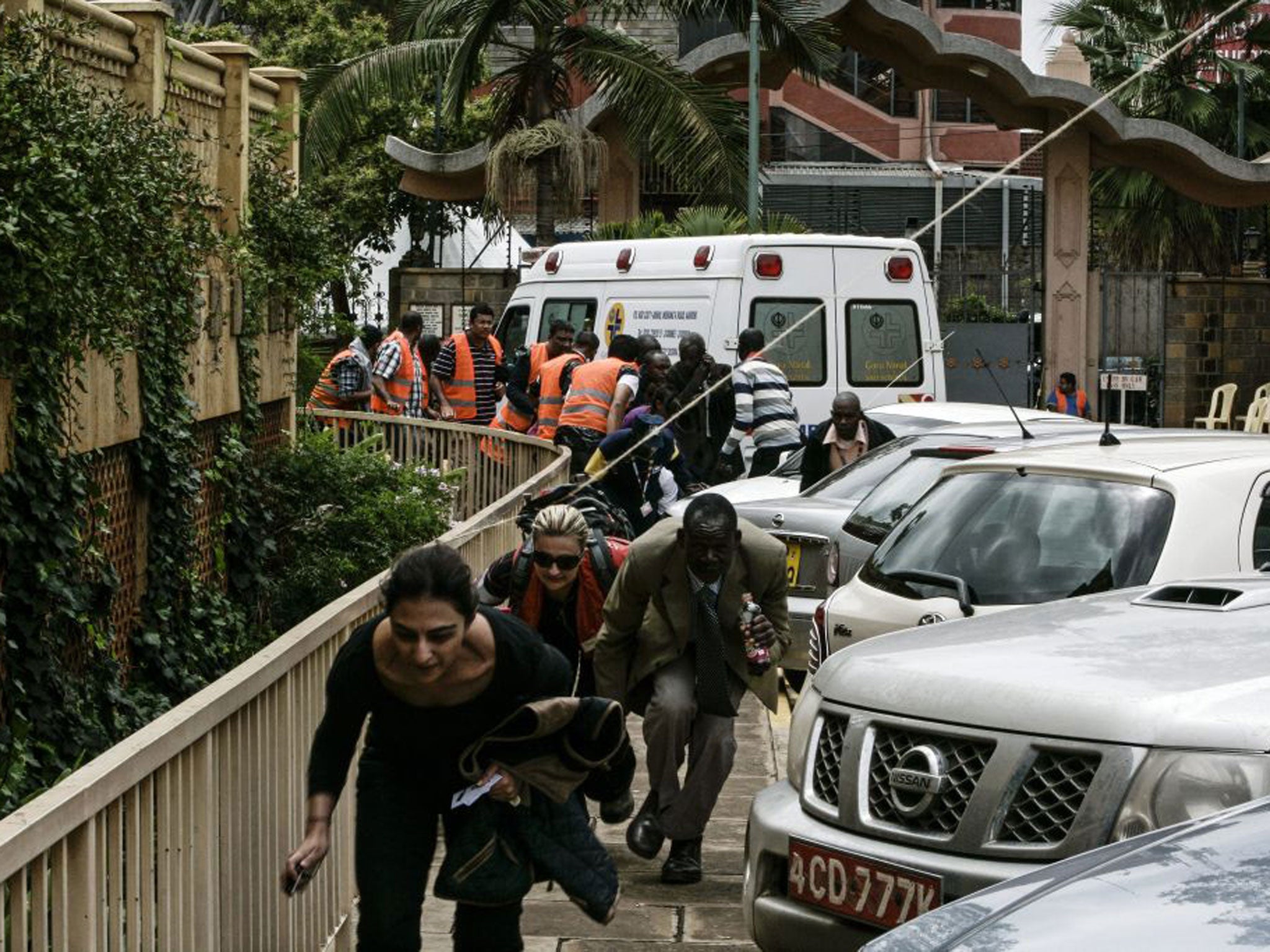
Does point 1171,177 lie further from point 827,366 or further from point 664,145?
point 827,366

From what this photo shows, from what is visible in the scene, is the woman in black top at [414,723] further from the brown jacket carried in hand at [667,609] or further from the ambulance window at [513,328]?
the ambulance window at [513,328]

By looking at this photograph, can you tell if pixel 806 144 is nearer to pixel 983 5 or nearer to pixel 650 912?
pixel 983 5

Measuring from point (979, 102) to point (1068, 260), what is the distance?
2740 mm

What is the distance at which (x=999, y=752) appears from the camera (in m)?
5.45

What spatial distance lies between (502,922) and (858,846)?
947 mm

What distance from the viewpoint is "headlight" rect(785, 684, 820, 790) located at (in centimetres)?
628

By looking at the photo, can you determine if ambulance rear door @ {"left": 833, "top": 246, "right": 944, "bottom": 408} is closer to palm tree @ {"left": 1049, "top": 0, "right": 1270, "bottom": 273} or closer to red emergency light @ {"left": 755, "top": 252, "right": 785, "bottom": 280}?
red emergency light @ {"left": 755, "top": 252, "right": 785, "bottom": 280}

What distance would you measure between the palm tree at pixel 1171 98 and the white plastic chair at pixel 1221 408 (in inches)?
143

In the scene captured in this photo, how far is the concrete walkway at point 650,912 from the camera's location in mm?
7309

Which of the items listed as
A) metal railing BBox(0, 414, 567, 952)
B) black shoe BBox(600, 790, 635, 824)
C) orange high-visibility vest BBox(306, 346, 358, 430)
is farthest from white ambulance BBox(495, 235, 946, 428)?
black shoe BBox(600, 790, 635, 824)

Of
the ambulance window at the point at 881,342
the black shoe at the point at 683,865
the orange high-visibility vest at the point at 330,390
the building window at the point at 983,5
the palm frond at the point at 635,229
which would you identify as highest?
the building window at the point at 983,5

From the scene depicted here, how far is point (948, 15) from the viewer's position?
2082 inches

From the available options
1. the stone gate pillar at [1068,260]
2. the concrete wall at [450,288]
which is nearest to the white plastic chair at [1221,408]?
the stone gate pillar at [1068,260]

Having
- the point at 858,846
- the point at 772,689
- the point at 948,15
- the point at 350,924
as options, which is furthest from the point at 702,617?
the point at 948,15
